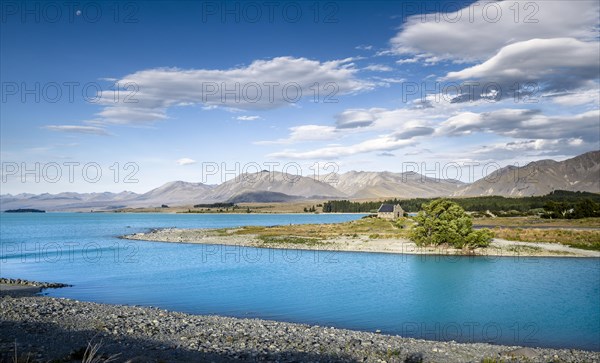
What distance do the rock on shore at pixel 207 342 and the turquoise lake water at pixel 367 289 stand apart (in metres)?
4.82

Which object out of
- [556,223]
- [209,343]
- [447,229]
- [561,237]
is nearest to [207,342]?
[209,343]

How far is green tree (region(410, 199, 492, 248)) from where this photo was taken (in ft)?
214

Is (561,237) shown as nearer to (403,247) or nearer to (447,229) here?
(447,229)

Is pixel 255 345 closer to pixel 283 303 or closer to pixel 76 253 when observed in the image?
pixel 283 303

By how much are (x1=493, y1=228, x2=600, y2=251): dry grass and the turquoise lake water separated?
11758 millimetres

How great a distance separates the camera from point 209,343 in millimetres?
20938

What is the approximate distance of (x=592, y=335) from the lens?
27094 mm

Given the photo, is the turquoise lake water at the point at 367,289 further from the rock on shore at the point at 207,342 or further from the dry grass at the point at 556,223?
the dry grass at the point at 556,223

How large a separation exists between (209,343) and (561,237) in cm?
7309

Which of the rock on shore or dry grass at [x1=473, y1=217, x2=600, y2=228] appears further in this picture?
dry grass at [x1=473, y1=217, x2=600, y2=228]

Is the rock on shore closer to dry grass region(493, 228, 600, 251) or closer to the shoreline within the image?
the shoreline

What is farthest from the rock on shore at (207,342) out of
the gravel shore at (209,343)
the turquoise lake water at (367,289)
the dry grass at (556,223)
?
the dry grass at (556,223)

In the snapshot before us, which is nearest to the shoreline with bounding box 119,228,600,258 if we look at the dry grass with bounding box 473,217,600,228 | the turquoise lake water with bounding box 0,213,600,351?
the turquoise lake water with bounding box 0,213,600,351

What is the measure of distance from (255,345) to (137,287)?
2639 cm
